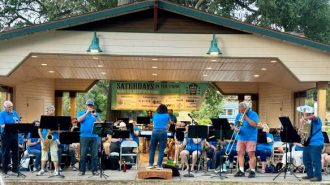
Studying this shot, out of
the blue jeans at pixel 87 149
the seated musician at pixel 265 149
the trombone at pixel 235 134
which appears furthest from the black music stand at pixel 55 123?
the seated musician at pixel 265 149

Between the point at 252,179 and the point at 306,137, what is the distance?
1.51 metres

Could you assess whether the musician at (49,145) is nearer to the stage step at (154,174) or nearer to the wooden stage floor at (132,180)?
the wooden stage floor at (132,180)

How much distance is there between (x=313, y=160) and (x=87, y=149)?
5055 millimetres

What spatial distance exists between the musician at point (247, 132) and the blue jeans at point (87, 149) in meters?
3.24

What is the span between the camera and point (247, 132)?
1221 centimetres

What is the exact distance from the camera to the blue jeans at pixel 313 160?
38.2 ft

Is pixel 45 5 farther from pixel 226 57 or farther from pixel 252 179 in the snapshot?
pixel 252 179

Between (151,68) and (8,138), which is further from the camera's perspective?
(151,68)

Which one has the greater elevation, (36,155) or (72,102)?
(72,102)

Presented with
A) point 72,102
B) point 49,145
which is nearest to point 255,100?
point 72,102

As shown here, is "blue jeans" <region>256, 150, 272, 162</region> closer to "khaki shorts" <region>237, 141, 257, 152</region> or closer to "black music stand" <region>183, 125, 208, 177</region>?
"khaki shorts" <region>237, 141, 257, 152</region>

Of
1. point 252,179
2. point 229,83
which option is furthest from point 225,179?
point 229,83

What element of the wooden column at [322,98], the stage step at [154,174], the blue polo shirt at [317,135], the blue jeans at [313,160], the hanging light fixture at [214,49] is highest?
the hanging light fixture at [214,49]

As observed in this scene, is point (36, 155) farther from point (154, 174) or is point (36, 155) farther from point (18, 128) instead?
point (154, 174)
